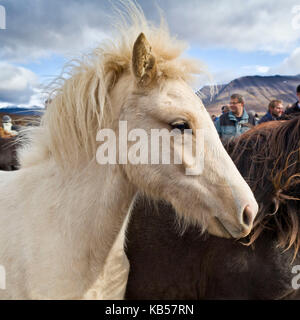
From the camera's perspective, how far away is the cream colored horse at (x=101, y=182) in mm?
1693

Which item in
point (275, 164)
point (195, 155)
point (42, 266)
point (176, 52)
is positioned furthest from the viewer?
point (275, 164)

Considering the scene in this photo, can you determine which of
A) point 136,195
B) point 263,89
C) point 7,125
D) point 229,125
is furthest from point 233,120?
point 7,125

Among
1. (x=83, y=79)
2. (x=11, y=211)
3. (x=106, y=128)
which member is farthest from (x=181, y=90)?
(x=11, y=211)

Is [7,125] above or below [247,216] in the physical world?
above

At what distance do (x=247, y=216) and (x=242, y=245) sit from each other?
64 centimetres

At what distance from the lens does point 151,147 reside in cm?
171

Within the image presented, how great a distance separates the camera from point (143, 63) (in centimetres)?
172

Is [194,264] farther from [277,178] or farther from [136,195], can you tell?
[277,178]

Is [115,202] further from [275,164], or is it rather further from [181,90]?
[275,164]

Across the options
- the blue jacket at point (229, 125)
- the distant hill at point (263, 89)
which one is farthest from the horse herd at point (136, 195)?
the distant hill at point (263, 89)

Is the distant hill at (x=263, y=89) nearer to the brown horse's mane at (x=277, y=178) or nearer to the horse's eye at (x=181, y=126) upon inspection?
the brown horse's mane at (x=277, y=178)

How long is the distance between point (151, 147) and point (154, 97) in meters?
0.31

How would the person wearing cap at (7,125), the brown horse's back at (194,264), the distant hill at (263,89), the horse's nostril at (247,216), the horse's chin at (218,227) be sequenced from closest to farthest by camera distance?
the horse's nostril at (247,216) → the horse's chin at (218,227) → the brown horse's back at (194,264) → the person wearing cap at (7,125) → the distant hill at (263,89)

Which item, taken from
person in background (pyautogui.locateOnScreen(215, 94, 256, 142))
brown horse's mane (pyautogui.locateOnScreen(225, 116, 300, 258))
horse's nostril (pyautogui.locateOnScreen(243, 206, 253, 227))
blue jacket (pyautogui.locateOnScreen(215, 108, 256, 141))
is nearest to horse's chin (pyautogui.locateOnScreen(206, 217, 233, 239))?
horse's nostril (pyautogui.locateOnScreen(243, 206, 253, 227))
